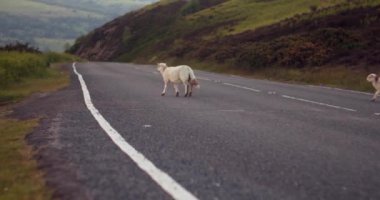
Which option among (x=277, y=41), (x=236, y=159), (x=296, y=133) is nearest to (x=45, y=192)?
(x=236, y=159)

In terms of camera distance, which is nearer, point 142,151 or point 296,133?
point 142,151

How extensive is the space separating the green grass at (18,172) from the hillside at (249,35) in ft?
68.6

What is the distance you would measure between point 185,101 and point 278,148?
7.25m

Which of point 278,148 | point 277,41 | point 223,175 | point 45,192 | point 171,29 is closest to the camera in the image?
point 45,192

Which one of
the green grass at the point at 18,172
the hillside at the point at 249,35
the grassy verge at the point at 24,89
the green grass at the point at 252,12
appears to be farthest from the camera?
the green grass at the point at 252,12

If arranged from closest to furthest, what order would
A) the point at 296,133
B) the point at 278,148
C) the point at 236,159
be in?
the point at 236,159 → the point at 278,148 → the point at 296,133

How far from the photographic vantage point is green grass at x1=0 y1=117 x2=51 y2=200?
20.0ft

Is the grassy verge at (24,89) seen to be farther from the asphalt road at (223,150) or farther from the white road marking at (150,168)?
the white road marking at (150,168)

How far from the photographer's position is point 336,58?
31703 mm

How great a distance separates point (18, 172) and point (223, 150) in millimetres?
2627

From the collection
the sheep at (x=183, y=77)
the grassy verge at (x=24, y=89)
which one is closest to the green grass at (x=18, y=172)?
the sheep at (x=183, y=77)

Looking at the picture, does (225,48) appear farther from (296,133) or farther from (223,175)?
(223,175)

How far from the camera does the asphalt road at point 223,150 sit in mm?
6098

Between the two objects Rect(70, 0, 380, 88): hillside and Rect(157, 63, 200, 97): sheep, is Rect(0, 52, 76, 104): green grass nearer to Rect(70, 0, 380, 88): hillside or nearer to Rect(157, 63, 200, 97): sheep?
Rect(157, 63, 200, 97): sheep
